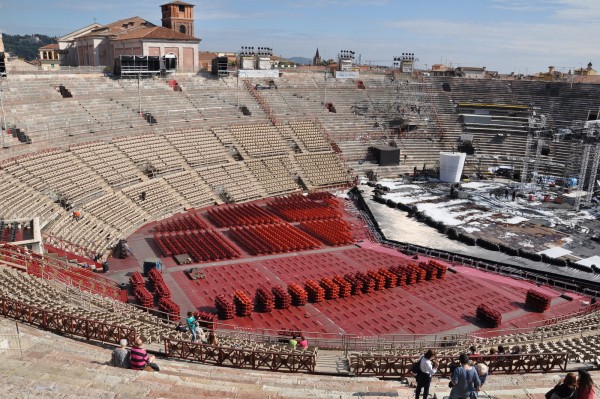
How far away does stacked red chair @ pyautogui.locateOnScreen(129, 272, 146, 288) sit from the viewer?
86.1 ft

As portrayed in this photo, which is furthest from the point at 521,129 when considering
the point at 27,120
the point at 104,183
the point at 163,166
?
the point at 27,120

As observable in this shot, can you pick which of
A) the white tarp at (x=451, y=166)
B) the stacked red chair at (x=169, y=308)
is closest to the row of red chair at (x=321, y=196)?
the white tarp at (x=451, y=166)

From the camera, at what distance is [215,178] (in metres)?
46.3

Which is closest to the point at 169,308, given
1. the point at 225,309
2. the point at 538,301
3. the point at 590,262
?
the point at 225,309

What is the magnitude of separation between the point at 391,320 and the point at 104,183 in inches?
1006

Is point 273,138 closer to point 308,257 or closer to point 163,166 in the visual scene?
point 163,166

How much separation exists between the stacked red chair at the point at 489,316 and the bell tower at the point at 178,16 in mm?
70866

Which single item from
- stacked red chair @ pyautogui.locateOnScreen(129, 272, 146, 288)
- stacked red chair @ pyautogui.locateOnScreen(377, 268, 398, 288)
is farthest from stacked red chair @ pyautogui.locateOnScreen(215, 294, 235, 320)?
stacked red chair @ pyautogui.locateOnScreen(377, 268, 398, 288)

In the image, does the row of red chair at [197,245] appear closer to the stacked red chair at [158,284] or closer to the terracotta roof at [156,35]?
the stacked red chair at [158,284]

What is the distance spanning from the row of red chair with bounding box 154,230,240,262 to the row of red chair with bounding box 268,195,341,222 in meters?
7.10

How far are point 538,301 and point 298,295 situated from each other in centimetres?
1269

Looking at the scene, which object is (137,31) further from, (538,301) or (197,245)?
(538,301)

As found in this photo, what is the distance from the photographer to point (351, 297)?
2723cm

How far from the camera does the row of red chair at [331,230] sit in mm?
36000
